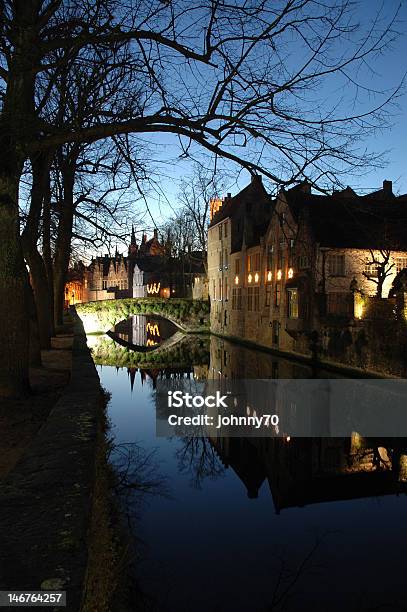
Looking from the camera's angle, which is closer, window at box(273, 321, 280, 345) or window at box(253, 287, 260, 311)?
window at box(273, 321, 280, 345)

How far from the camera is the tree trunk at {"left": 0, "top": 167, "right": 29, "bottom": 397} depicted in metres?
7.96

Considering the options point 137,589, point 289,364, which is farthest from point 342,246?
point 137,589

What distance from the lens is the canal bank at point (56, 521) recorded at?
2.32 meters

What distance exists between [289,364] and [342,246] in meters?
7.67

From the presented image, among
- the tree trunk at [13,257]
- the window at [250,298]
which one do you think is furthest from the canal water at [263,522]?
the window at [250,298]

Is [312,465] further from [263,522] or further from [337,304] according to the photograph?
[337,304]

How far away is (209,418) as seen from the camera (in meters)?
15.5

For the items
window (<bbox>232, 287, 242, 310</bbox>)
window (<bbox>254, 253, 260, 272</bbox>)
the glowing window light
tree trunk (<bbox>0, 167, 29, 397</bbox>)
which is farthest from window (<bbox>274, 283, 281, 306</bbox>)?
the glowing window light

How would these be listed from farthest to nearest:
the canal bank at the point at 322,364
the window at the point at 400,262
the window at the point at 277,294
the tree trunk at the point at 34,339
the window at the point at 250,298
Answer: the window at the point at 250,298 → the window at the point at 277,294 → the window at the point at 400,262 → the canal bank at the point at 322,364 → the tree trunk at the point at 34,339

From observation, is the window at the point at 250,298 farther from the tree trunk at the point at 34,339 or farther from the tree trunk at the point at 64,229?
the tree trunk at the point at 34,339

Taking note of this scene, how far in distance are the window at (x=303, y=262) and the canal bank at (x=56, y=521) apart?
929 inches

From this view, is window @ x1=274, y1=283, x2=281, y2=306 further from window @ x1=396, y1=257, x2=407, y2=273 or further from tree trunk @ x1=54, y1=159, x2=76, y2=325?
tree trunk @ x1=54, y1=159, x2=76, y2=325

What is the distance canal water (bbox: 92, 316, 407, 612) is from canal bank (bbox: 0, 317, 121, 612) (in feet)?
5.91

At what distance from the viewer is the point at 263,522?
8.30 metres
